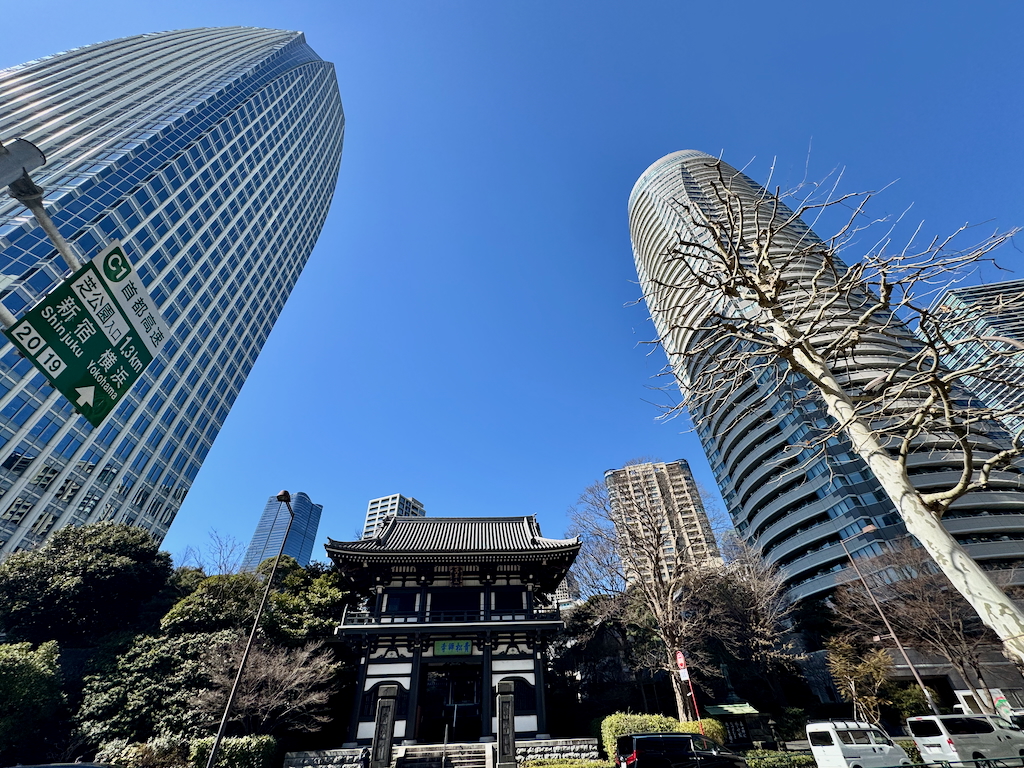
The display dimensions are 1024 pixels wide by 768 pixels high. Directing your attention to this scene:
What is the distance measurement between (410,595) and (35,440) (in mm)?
39797

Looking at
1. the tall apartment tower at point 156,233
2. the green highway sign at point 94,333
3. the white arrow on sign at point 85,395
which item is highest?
the tall apartment tower at point 156,233

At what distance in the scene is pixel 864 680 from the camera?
23.8m

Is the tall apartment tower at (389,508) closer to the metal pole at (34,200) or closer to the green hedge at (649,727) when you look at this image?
the green hedge at (649,727)

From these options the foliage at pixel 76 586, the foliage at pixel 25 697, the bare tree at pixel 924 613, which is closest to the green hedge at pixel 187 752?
the foliage at pixel 25 697

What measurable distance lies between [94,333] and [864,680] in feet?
115

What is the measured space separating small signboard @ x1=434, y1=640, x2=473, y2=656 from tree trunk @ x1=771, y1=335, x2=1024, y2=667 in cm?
1989

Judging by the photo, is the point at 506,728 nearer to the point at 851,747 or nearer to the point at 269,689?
the point at 269,689

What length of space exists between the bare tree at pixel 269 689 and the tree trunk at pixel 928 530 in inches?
822

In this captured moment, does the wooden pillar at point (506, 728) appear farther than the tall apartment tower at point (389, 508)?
No

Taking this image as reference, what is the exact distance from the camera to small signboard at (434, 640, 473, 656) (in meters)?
20.8

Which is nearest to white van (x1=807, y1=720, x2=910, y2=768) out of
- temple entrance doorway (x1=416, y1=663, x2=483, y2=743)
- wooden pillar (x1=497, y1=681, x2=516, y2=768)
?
wooden pillar (x1=497, y1=681, x2=516, y2=768)

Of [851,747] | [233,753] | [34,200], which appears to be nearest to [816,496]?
[851,747]

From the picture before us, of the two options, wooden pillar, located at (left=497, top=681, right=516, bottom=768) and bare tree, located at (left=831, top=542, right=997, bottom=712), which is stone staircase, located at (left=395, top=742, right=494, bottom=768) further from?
bare tree, located at (left=831, top=542, right=997, bottom=712)

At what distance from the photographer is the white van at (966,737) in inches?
549
